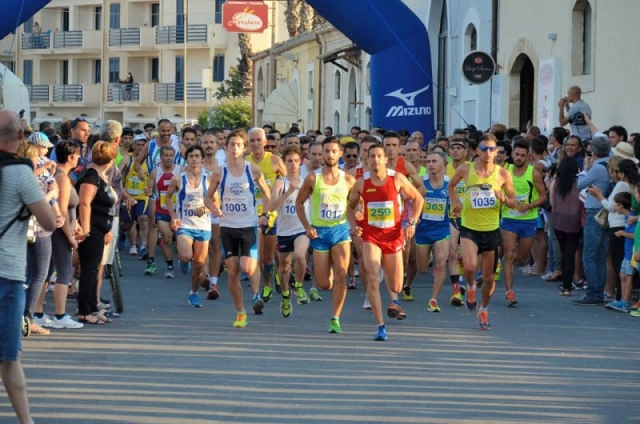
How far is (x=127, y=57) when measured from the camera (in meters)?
83.4

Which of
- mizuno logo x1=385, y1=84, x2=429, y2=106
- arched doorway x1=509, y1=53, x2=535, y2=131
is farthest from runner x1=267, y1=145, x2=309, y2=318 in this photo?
arched doorway x1=509, y1=53, x2=535, y2=131

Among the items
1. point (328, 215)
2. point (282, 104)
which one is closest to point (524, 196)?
point (328, 215)

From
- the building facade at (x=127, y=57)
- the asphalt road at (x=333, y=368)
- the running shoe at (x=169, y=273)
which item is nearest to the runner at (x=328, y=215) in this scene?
the asphalt road at (x=333, y=368)

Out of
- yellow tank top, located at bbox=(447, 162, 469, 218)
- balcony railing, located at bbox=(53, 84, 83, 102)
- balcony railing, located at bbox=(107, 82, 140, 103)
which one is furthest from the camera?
balcony railing, located at bbox=(53, 84, 83, 102)

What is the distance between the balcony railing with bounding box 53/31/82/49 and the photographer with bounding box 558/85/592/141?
210ft

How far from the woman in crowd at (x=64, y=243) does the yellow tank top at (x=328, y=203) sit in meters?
2.30

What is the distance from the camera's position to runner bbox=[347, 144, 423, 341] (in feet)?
42.7

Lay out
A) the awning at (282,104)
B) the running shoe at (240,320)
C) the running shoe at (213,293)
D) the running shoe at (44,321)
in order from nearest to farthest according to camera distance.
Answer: the running shoe at (44,321), the running shoe at (240,320), the running shoe at (213,293), the awning at (282,104)

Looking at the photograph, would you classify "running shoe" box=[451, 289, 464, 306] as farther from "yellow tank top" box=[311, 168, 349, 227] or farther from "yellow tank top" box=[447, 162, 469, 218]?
"yellow tank top" box=[311, 168, 349, 227]

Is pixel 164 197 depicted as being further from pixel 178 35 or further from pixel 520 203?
pixel 178 35

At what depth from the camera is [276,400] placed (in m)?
9.24

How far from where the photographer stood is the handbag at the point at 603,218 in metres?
16.2

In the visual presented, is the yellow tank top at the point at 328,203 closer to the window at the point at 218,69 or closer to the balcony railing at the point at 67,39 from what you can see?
the window at the point at 218,69

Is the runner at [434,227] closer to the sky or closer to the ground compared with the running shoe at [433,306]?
closer to the sky
